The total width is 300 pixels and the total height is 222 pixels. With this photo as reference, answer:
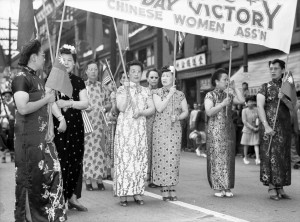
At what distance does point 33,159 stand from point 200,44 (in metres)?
17.9

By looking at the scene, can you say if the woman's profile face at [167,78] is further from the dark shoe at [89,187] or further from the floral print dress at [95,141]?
the dark shoe at [89,187]

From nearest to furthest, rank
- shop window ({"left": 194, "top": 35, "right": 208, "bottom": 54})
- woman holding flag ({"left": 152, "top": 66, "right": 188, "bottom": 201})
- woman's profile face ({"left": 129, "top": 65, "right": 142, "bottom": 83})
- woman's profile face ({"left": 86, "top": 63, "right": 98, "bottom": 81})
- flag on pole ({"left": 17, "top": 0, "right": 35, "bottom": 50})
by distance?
flag on pole ({"left": 17, "top": 0, "right": 35, "bottom": 50})
woman's profile face ({"left": 129, "top": 65, "right": 142, "bottom": 83})
woman holding flag ({"left": 152, "top": 66, "right": 188, "bottom": 201})
woman's profile face ({"left": 86, "top": 63, "right": 98, "bottom": 81})
shop window ({"left": 194, "top": 35, "right": 208, "bottom": 54})

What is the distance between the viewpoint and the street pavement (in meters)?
4.80

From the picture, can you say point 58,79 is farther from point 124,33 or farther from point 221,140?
point 124,33

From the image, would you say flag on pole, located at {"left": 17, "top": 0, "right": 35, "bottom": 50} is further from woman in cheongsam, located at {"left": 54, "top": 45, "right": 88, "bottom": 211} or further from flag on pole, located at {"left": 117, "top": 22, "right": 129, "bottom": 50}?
flag on pole, located at {"left": 117, "top": 22, "right": 129, "bottom": 50}

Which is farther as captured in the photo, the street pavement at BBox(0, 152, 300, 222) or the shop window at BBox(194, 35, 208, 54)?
the shop window at BBox(194, 35, 208, 54)

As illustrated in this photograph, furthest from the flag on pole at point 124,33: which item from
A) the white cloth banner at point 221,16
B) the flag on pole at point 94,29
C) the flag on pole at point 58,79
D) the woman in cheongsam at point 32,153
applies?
the woman in cheongsam at point 32,153

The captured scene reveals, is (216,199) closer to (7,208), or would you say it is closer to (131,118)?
(131,118)

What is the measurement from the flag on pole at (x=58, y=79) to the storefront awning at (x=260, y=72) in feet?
35.0

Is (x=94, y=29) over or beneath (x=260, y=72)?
over

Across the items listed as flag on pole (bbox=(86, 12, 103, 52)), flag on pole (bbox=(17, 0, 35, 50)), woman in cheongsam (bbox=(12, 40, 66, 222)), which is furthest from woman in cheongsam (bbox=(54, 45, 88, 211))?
flag on pole (bbox=(86, 12, 103, 52))

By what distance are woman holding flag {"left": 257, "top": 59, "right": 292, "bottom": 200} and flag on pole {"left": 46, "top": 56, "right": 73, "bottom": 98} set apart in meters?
2.92

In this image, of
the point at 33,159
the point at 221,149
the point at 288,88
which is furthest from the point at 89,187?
the point at 288,88

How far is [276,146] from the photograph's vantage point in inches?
234
